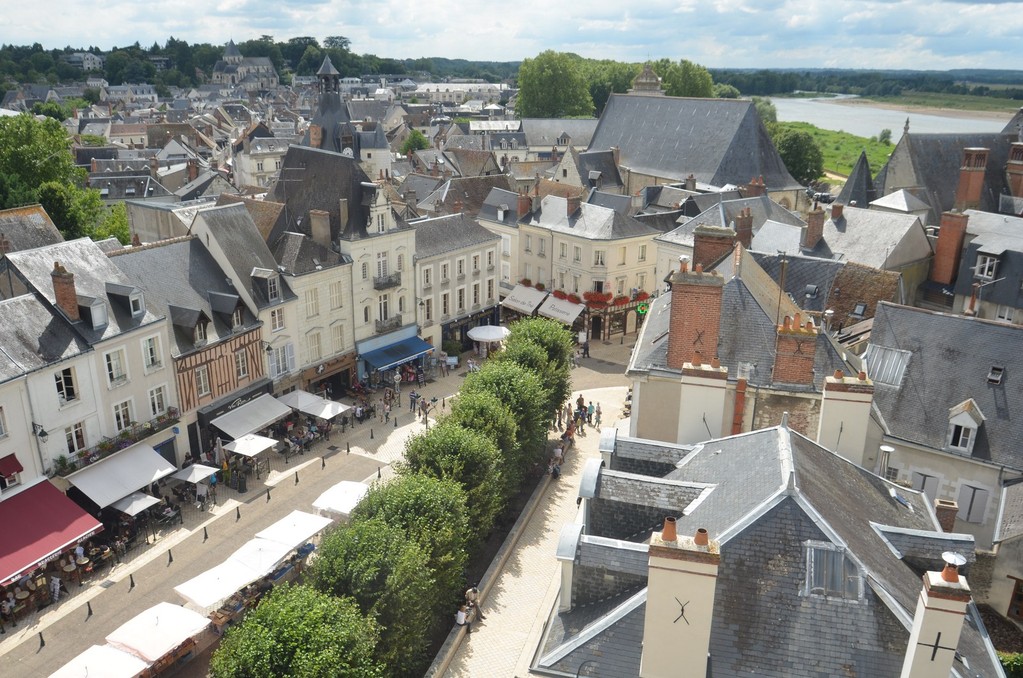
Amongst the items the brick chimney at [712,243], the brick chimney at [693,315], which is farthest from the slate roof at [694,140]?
the brick chimney at [693,315]

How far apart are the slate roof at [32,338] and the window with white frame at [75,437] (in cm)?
206

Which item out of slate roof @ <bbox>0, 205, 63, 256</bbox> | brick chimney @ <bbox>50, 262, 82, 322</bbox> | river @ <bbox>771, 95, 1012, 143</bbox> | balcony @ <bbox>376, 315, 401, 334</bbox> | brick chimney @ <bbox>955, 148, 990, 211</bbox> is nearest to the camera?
brick chimney @ <bbox>50, 262, 82, 322</bbox>

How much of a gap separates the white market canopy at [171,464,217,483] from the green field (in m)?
88.6

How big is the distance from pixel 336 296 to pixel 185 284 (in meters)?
6.38

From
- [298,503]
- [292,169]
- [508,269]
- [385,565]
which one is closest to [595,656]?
[385,565]

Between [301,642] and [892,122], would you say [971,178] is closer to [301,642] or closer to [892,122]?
[301,642]

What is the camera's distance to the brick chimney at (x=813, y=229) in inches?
1155

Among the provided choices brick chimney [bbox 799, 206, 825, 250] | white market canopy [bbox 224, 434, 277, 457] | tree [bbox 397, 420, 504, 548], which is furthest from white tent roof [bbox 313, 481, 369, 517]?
brick chimney [bbox 799, 206, 825, 250]

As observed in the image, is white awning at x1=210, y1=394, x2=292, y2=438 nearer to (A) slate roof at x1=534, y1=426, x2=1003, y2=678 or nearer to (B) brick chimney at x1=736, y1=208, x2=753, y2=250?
(B) brick chimney at x1=736, y1=208, x2=753, y2=250

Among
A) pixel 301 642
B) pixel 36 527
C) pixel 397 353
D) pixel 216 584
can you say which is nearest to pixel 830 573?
pixel 301 642

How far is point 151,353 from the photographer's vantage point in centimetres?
2447

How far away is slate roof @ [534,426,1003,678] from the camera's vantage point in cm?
898

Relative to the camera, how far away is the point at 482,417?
22.4 meters

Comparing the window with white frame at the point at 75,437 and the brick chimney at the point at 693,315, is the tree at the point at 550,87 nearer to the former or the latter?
the window with white frame at the point at 75,437
